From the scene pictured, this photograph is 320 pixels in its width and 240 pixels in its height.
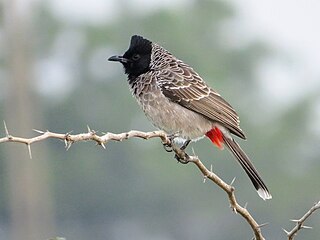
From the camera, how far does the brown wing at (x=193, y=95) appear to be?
19.9ft

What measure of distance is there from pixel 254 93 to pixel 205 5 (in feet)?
15.0

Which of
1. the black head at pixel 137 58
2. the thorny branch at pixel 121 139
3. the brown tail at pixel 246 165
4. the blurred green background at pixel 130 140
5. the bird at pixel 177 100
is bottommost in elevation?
the thorny branch at pixel 121 139

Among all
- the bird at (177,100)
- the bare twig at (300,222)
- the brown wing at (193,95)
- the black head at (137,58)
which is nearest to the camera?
the bare twig at (300,222)

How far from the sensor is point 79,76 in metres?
31.1

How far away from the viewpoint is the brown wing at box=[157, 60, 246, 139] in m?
6.05

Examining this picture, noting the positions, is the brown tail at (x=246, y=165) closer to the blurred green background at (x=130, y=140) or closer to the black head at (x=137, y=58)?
the black head at (x=137, y=58)

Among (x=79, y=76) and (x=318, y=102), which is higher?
(x=79, y=76)

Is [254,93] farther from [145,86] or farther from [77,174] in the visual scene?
[145,86]

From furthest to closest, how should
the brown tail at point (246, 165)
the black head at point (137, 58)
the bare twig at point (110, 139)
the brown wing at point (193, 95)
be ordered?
the black head at point (137, 58) < the brown wing at point (193, 95) < the brown tail at point (246, 165) < the bare twig at point (110, 139)

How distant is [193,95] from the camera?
624 centimetres

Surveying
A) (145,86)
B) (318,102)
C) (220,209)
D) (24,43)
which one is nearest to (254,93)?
(318,102)

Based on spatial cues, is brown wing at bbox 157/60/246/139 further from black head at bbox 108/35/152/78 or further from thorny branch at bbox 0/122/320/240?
thorny branch at bbox 0/122/320/240

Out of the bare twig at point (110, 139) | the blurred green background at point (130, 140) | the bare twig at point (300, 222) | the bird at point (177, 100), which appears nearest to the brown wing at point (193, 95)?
the bird at point (177, 100)

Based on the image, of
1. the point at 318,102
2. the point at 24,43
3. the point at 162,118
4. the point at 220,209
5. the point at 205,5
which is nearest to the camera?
the point at 162,118
